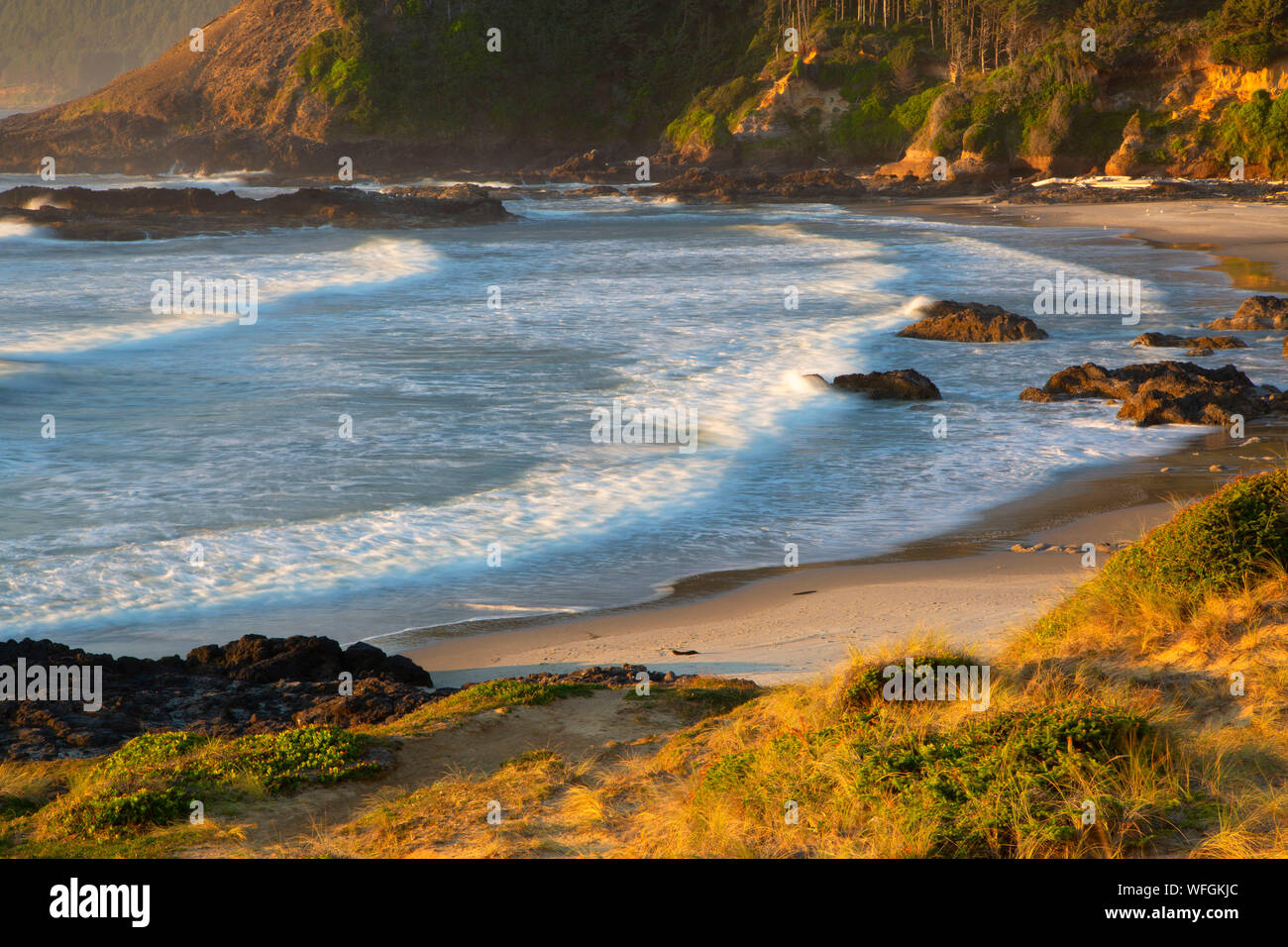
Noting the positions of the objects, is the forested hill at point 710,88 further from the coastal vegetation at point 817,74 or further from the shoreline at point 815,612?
the shoreline at point 815,612

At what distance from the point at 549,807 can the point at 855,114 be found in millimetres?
69722

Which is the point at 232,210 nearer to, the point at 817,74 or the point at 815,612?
the point at 817,74

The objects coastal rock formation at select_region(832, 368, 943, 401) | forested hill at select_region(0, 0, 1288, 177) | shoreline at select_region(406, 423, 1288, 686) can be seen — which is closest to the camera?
shoreline at select_region(406, 423, 1288, 686)

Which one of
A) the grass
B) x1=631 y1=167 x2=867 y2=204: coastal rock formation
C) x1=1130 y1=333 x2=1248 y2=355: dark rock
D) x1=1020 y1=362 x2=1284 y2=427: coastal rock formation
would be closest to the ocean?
x1=1130 y1=333 x2=1248 y2=355: dark rock

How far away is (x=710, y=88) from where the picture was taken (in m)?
79.6

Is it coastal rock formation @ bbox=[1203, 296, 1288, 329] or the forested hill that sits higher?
the forested hill

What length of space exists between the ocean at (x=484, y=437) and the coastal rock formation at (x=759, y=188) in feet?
87.8

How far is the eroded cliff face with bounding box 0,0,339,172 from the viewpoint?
266ft

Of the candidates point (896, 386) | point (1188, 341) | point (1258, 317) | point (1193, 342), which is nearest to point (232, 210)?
point (896, 386)

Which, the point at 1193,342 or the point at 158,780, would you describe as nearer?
the point at 158,780

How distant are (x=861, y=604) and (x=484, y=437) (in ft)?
24.2

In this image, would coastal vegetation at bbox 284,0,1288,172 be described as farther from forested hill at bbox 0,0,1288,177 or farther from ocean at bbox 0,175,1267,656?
ocean at bbox 0,175,1267,656

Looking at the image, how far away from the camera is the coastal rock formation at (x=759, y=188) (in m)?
58.2

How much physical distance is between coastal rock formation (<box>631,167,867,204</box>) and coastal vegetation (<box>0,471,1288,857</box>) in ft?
173
